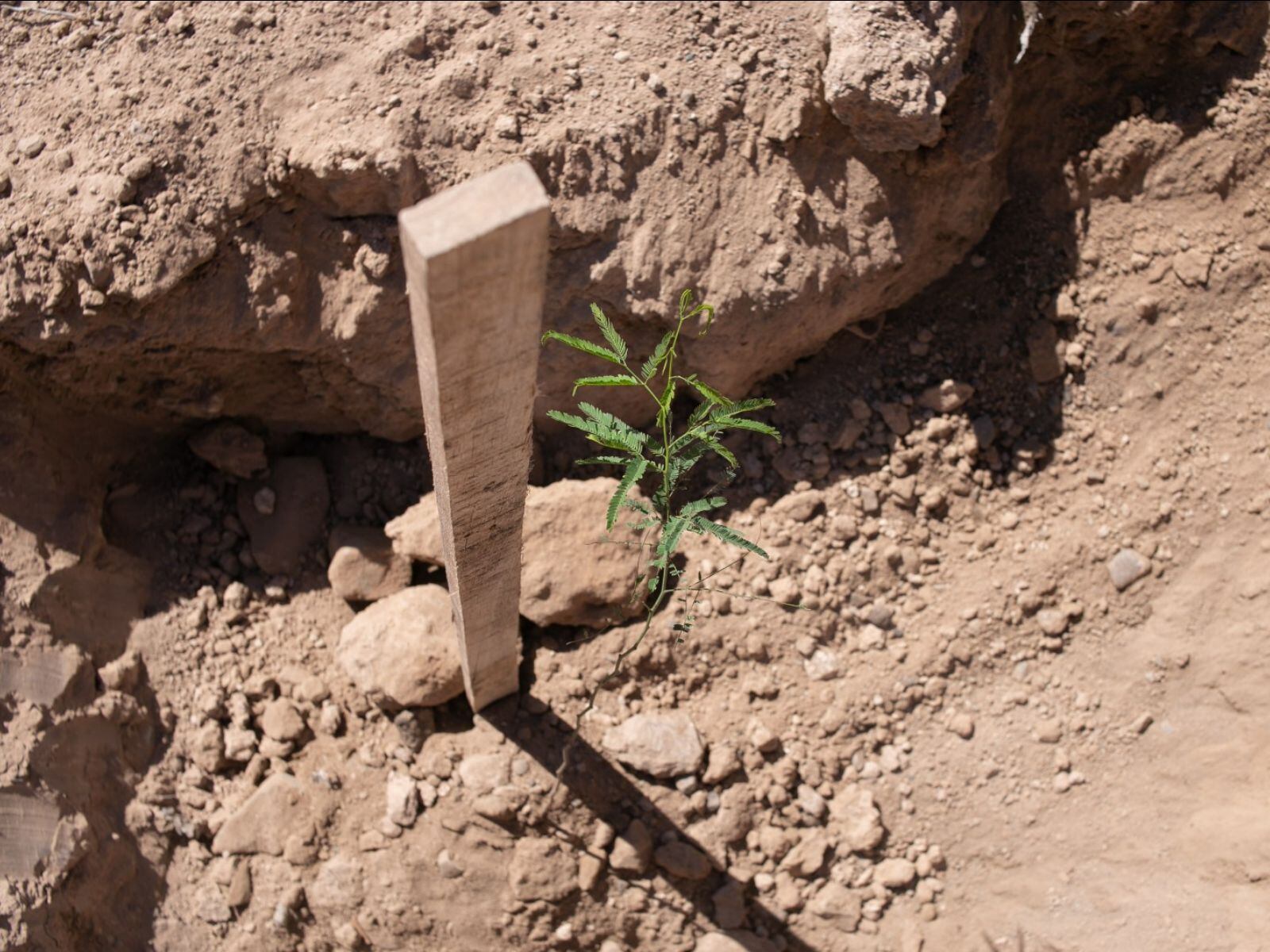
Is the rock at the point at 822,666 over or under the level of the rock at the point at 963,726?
over

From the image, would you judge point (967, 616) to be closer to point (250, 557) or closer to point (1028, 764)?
point (1028, 764)

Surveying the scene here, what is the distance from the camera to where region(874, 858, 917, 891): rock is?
3633 mm

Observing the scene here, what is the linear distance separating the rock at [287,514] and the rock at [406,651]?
0.47m

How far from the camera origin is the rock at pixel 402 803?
3.61 metres

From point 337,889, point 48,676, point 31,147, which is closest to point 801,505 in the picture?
point 337,889

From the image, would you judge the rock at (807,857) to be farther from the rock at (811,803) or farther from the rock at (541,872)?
the rock at (541,872)

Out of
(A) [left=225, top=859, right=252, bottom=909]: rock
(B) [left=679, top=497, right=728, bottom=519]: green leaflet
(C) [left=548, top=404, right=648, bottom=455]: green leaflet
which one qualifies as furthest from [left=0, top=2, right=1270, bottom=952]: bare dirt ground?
(C) [left=548, top=404, right=648, bottom=455]: green leaflet

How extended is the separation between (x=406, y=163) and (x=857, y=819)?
2.75 meters

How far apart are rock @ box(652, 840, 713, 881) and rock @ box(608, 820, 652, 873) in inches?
1.9

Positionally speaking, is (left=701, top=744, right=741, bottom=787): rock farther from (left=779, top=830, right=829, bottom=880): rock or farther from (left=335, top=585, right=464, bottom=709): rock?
(left=335, top=585, right=464, bottom=709): rock

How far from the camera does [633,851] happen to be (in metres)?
3.58

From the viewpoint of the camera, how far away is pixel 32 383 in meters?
3.64

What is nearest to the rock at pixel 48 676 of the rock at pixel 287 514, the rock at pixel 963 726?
the rock at pixel 287 514

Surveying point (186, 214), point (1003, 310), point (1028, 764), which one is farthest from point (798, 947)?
point (186, 214)
